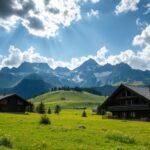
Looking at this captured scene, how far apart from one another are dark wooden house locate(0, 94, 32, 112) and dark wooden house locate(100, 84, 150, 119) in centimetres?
2885

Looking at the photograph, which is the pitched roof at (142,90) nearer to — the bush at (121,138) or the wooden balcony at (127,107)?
the wooden balcony at (127,107)

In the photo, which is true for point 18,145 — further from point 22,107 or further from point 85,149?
point 22,107

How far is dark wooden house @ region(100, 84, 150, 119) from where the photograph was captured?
262 ft

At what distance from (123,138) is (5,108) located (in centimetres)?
8642

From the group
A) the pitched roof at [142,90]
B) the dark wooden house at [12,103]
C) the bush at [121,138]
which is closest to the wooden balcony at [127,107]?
the pitched roof at [142,90]

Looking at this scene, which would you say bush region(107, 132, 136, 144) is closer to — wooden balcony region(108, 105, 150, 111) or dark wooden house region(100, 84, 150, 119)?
dark wooden house region(100, 84, 150, 119)

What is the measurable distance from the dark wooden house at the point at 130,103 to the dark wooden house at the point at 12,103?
28.9m

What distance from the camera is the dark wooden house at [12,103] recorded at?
10862 centimetres

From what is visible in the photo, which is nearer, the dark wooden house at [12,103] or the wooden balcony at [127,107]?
the wooden balcony at [127,107]

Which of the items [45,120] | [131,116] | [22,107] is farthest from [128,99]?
[45,120]

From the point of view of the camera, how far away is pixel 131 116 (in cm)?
8619

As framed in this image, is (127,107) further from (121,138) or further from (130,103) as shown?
(121,138)

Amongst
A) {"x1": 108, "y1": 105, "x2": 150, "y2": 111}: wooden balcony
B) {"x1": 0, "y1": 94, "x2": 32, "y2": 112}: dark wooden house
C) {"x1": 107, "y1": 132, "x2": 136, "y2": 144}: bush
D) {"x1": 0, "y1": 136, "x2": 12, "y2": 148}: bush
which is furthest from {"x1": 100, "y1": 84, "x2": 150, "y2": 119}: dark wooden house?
{"x1": 0, "y1": 136, "x2": 12, "y2": 148}: bush

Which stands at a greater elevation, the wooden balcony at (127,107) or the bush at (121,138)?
the wooden balcony at (127,107)
